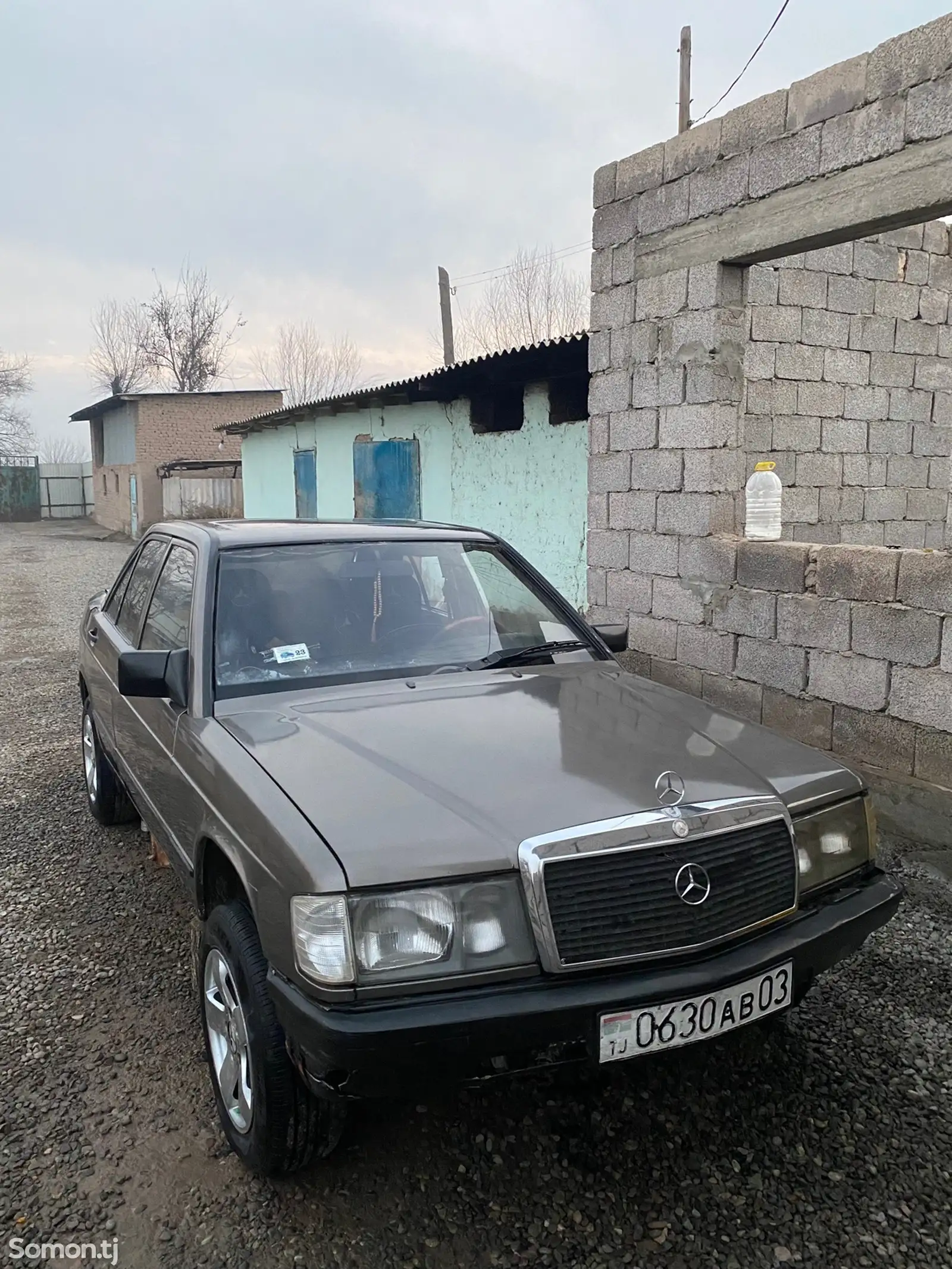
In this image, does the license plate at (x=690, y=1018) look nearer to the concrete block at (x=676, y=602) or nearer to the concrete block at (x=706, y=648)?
the concrete block at (x=706, y=648)

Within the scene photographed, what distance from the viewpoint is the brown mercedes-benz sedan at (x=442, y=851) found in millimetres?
2035

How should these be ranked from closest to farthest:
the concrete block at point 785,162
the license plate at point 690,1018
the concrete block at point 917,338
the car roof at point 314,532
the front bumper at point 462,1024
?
the front bumper at point 462,1024 → the license plate at point 690,1018 → the car roof at point 314,532 → the concrete block at point 785,162 → the concrete block at point 917,338

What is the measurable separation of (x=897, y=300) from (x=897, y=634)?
3.28m

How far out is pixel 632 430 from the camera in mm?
6371

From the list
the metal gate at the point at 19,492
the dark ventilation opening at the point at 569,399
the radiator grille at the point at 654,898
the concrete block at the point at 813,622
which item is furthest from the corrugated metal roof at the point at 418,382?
the metal gate at the point at 19,492

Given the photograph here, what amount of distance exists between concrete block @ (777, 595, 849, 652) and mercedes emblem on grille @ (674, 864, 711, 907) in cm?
307

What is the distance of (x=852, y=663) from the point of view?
4.90m

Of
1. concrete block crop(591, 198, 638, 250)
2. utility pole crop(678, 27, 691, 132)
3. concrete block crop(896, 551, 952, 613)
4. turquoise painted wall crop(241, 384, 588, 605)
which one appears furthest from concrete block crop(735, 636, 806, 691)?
utility pole crop(678, 27, 691, 132)

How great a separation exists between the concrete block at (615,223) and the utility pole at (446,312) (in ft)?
50.4

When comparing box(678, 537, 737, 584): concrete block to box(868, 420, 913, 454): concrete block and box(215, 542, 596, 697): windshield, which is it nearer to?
box(868, 420, 913, 454): concrete block

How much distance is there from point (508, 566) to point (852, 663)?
7.09 feet

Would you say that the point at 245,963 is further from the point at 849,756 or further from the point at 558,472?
the point at 558,472

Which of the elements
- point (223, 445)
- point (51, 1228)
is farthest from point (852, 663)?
point (223, 445)

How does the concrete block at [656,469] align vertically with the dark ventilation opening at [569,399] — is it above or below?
below
